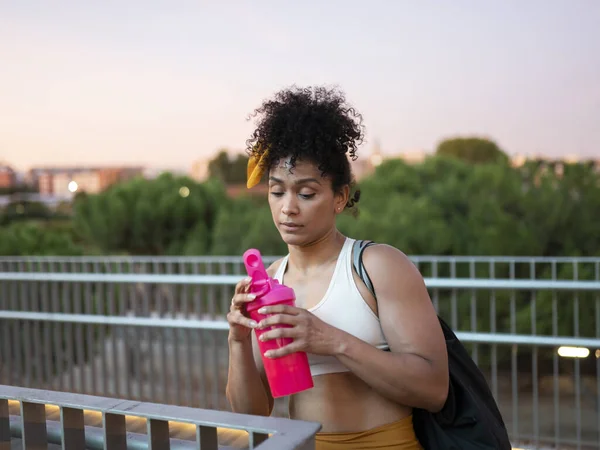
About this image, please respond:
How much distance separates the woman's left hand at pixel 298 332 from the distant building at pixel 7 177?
1419 cm

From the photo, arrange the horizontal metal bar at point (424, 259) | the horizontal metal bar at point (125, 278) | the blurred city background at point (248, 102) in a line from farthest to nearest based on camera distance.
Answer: the blurred city background at point (248, 102) < the horizontal metal bar at point (125, 278) < the horizontal metal bar at point (424, 259)

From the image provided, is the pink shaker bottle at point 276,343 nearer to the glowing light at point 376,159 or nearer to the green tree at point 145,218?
the green tree at point 145,218

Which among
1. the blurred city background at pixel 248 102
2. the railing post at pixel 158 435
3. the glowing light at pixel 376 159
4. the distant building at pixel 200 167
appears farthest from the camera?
the distant building at pixel 200 167

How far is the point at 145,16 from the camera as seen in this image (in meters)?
13.8

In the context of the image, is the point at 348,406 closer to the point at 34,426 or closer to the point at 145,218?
the point at 34,426

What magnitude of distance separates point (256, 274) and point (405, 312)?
288 millimetres

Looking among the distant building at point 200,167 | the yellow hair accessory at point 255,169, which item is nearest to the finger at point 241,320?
the yellow hair accessory at point 255,169

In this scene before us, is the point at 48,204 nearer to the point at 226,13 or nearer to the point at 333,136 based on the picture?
the point at 226,13

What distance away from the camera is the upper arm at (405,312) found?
3.83 ft

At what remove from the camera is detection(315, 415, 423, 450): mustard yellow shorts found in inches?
48.6

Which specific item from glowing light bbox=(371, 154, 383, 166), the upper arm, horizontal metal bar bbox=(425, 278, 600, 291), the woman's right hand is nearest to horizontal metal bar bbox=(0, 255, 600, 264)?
horizontal metal bar bbox=(425, 278, 600, 291)

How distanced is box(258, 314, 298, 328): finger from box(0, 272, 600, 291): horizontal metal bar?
7.75 feet

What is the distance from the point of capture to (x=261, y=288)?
1.10 meters

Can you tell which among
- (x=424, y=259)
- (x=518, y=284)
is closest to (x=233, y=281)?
(x=424, y=259)
